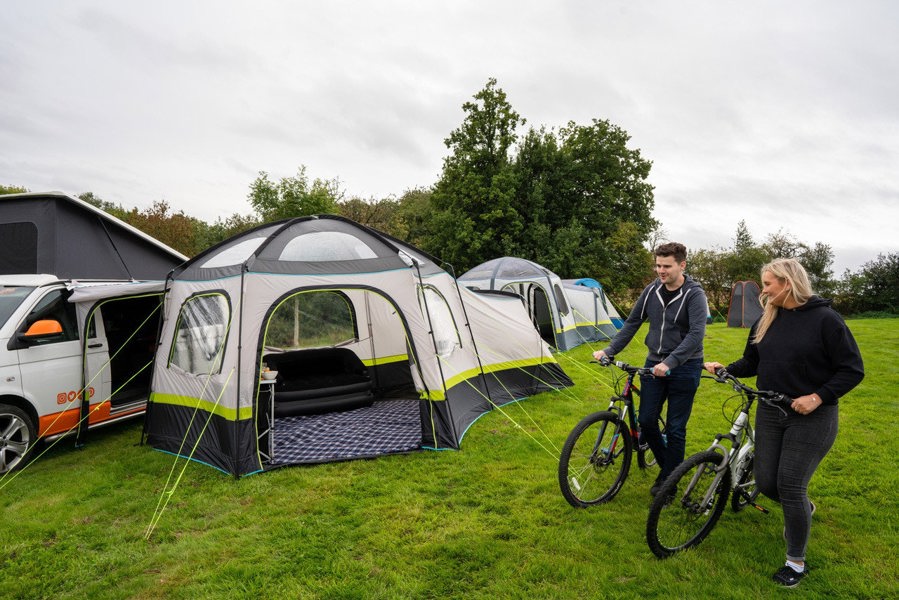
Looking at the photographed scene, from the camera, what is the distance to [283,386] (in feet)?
21.4

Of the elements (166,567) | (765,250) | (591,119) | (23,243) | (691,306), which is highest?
(591,119)

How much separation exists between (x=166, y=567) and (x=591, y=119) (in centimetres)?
2270

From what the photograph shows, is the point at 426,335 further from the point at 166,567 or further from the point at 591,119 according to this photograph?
the point at 591,119

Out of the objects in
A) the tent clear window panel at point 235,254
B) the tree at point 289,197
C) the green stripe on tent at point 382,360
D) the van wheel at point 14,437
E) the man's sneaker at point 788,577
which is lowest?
the man's sneaker at point 788,577

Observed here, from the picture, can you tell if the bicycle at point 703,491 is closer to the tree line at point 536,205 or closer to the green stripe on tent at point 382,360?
the green stripe on tent at point 382,360

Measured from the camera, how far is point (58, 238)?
664 cm

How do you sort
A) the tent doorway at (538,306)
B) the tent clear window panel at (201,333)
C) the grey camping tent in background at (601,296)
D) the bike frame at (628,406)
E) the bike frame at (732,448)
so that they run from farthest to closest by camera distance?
the grey camping tent in background at (601,296) → the tent doorway at (538,306) → the tent clear window panel at (201,333) → the bike frame at (628,406) → the bike frame at (732,448)

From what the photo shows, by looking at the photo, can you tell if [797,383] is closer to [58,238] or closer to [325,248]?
[325,248]

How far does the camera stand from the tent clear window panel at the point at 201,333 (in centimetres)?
501

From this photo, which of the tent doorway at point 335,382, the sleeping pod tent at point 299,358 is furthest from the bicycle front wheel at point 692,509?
the tent doorway at point 335,382

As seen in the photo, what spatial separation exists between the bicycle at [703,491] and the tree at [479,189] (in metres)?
17.7

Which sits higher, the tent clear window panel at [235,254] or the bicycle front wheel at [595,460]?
the tent clear window panel at [235,254]

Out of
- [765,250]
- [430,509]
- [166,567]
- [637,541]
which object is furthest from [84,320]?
[765,250]

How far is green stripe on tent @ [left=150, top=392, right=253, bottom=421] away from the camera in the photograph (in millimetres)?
4625
